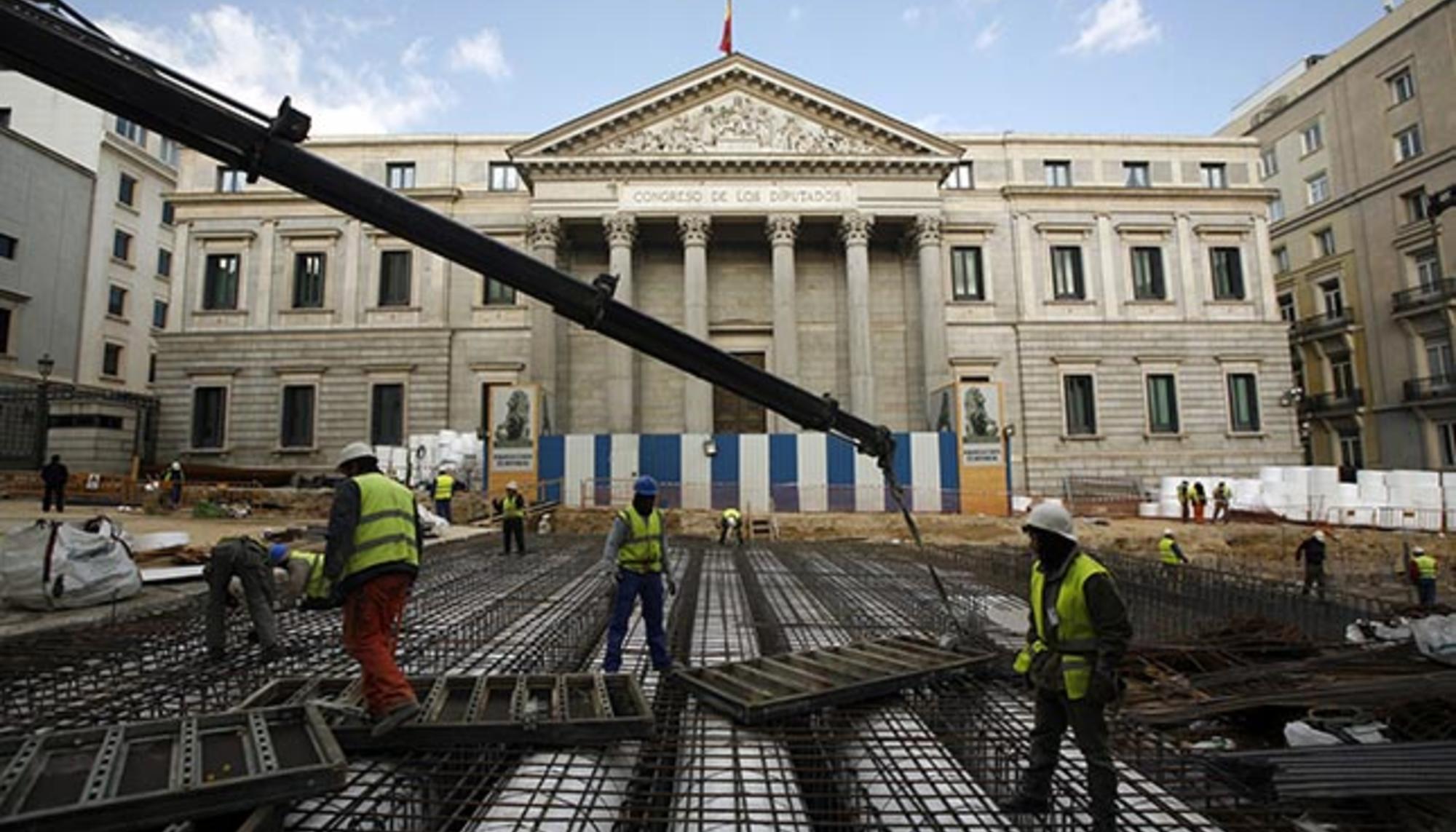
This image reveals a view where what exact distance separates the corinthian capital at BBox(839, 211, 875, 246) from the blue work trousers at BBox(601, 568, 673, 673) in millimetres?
24174

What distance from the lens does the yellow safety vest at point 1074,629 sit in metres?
3.14

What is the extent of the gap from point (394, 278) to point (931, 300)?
21938 mm

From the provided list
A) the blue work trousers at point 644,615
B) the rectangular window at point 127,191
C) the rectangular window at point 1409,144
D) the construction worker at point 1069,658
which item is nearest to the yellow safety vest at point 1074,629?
the construction worker at point 1069,658

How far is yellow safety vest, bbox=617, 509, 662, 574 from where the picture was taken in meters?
5.37

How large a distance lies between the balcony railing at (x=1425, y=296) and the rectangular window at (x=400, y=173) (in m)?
42.1

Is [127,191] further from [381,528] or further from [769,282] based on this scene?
[381,528]

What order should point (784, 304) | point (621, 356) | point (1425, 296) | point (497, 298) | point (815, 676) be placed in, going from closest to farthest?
point (815, 676) < point (621, 356) < point (784, 304) < point (1425, 296) < point (497, 298)

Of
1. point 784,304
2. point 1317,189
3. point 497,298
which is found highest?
point 1317,189

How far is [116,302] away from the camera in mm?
34875

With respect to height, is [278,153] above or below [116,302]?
below

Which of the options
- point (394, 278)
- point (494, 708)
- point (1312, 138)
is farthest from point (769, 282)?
point (1312, 138)

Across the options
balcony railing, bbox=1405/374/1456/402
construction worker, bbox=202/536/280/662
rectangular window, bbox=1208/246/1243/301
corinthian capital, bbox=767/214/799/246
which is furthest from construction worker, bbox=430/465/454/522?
balcony railing, bbox=1405/374/1456/402

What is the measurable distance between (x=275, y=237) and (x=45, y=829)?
33.0 meters

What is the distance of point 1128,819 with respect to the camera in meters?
3.20
